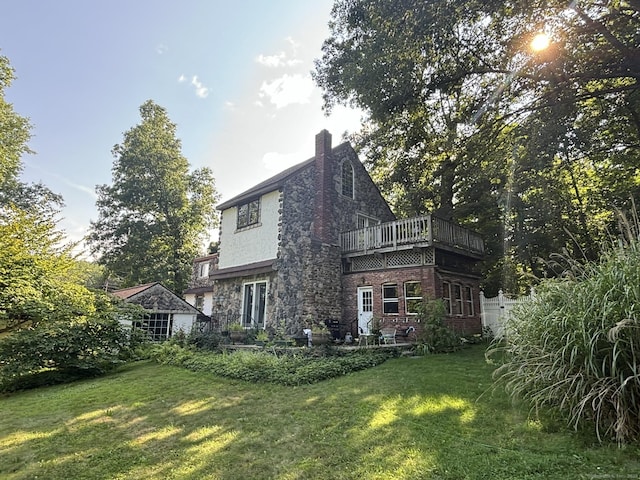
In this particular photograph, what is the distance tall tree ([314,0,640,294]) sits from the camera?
9.45 m

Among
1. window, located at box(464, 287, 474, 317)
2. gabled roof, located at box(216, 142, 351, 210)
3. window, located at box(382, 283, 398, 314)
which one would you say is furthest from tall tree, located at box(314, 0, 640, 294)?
window, located at box(382, 283, 398, 314)

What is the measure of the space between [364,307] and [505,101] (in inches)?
369

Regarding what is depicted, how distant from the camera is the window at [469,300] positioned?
15512mm

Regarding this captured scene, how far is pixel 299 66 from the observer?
1323 centimetres

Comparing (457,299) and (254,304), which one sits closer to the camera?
(457,299)

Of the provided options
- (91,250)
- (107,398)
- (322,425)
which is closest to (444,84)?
(322,425)

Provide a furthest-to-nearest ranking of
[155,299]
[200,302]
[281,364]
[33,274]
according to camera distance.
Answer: [200,302] < [155,299] < [281,364] < [33,274]

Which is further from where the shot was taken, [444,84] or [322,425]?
[444,84]

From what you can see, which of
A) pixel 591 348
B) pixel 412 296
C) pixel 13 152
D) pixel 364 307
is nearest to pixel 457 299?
pixel 412 296

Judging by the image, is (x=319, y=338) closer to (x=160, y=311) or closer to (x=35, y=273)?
(x=35, y=273)

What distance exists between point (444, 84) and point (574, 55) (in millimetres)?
3741

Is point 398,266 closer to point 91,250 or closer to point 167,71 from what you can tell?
point 167,71

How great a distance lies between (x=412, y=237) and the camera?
44.6 ft

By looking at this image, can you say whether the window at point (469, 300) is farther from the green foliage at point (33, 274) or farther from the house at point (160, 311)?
the green foliage at point (33, 274)
